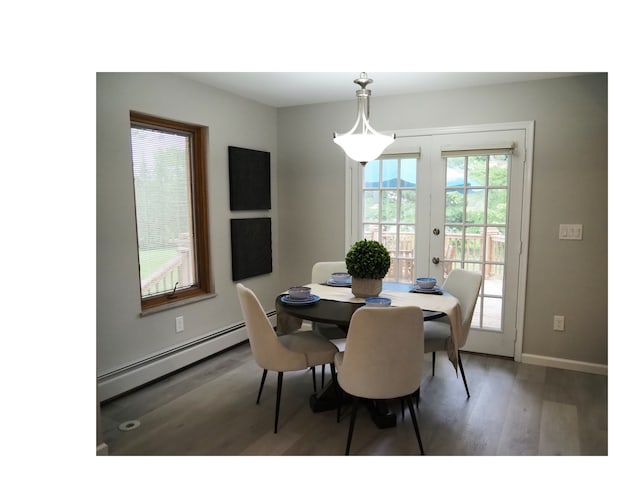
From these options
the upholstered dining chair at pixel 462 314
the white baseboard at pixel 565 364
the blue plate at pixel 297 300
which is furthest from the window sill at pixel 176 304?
the white baseboard at pixel 565 364

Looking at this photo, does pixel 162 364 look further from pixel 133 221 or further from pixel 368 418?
pixel 368 418

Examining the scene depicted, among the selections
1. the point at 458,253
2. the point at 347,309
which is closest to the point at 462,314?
the point at 347,309

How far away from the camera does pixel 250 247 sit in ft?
13.0

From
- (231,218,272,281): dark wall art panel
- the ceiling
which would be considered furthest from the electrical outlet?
(231,218,272,281): dark wall art panel

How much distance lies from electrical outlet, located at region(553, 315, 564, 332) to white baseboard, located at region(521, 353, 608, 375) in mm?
241

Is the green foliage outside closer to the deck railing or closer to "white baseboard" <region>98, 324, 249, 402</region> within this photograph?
"white baseboard" <region>98, 324, 249, 402</region>

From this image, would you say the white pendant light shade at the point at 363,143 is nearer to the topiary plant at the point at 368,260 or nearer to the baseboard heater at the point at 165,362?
the topiary plant at the point at 368,260

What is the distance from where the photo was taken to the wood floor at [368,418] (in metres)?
2.27

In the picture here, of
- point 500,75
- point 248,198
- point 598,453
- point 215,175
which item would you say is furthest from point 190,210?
point 598,453

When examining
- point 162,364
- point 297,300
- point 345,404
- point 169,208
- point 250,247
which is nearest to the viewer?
point 297,300

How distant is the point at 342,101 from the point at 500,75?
4.64 ft

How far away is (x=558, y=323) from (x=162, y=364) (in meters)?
3.06

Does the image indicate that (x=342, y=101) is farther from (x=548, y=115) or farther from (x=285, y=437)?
(x=285, y=437)

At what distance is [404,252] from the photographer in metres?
3.84
